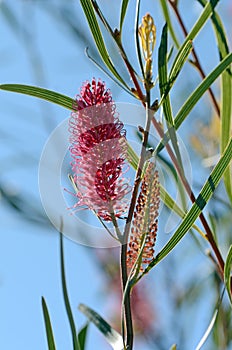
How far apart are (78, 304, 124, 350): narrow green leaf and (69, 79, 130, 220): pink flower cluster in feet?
0.30

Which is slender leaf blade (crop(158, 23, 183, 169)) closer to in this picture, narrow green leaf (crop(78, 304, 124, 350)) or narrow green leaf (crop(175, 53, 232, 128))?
narrow green leaf (crop(175, 53, 232, 128))

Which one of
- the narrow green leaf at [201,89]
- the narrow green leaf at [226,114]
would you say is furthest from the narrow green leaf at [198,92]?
the narrow green leaf at [226,114]

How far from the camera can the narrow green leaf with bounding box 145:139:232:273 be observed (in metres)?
0.47

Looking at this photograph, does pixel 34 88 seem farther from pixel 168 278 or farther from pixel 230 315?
pixel 168 278

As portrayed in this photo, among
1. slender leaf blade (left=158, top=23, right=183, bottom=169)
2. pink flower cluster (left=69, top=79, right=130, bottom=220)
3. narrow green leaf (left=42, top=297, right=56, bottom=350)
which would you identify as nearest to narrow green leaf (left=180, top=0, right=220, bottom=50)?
slender leaf blade (left=158, top=23, right=183, bottom=169)

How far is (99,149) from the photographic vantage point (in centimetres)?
45

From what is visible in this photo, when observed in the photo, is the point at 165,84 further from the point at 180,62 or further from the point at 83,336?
the point at 83,336

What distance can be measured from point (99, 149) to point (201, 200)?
81mm

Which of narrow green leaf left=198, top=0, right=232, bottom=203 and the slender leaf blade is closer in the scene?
the slender leaf blade

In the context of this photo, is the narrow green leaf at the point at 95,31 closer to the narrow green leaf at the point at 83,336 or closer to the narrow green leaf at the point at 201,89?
the narrow green leaf at the point at 201,89

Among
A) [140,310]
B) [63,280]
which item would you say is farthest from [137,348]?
[63,280]

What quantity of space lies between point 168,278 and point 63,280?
675mm

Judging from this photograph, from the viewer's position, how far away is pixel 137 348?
111 centimetres

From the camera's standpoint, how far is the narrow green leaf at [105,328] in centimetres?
47
